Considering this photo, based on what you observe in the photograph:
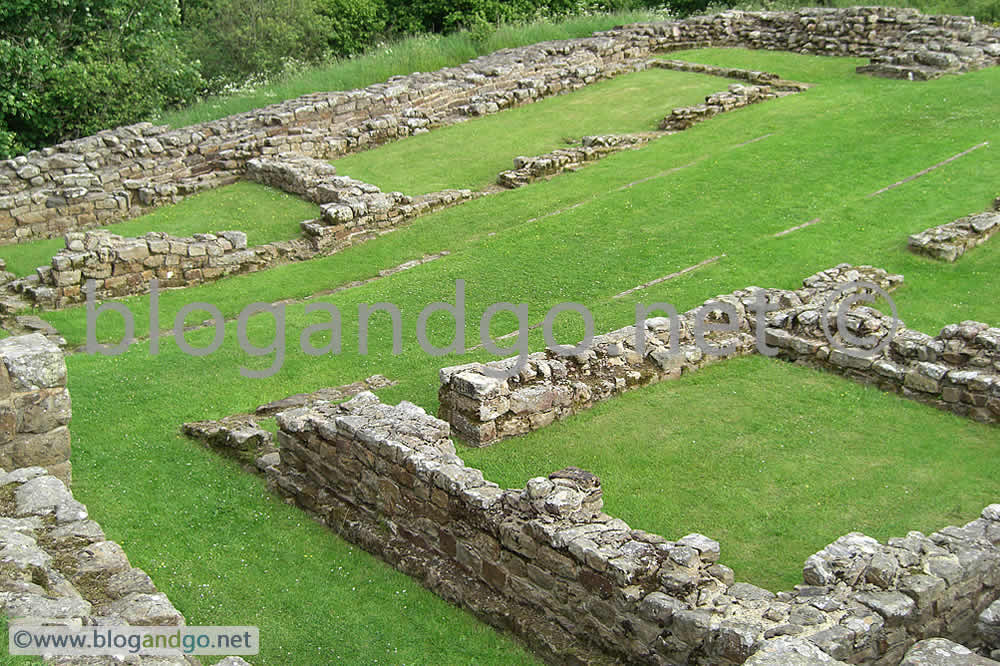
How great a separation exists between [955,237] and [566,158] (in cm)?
1085

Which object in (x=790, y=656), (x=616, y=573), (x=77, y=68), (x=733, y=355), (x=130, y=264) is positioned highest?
(x=77, y=68)

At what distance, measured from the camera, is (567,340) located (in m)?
20.8

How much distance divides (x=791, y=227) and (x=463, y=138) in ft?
38.8

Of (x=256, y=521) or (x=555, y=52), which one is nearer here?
(x=256, y=521)

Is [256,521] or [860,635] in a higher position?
[860,635]

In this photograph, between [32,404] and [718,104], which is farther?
[718,104]

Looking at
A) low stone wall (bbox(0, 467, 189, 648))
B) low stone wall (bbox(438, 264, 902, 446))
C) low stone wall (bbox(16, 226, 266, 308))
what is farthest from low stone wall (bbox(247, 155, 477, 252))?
low stone wall (bbox(0, 467, 189, 648))

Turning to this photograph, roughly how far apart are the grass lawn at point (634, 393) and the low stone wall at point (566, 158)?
65 centimetres

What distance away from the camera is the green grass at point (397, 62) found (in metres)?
36.2

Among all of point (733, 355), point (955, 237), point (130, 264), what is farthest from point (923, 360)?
point (130, 264)

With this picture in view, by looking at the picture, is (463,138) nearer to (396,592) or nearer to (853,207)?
(853,207)

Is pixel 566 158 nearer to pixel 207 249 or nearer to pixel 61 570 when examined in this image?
pixel 207 249

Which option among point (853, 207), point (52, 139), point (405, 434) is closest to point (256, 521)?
point (405, 434)

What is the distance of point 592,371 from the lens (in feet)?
60.6
